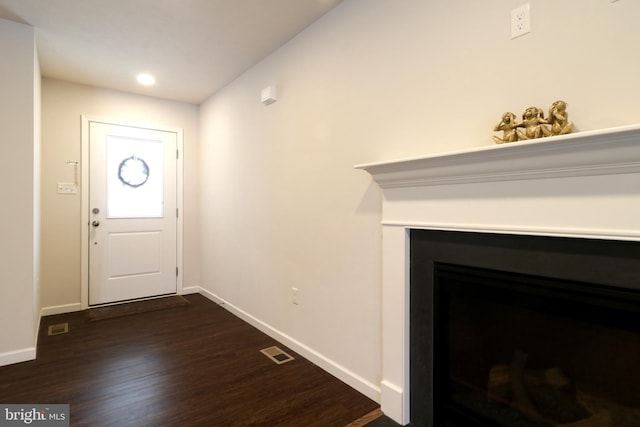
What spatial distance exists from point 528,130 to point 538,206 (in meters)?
0.29

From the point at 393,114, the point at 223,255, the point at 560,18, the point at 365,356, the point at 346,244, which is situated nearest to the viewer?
the point at 560,18

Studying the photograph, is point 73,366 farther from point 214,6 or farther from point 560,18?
point 560,18

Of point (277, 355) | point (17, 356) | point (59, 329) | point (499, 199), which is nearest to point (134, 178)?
point (59, 329)

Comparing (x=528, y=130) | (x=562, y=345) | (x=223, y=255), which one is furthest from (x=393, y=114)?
(x=223, y=255)

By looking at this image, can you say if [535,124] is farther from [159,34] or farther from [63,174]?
[63,174]

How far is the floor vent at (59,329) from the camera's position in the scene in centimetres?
302

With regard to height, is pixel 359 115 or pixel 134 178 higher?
pixel 359 115

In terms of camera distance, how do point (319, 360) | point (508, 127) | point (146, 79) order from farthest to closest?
point (146, 79) → point (319, 360) → point (508, 127)

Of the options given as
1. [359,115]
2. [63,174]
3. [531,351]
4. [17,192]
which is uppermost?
[359,115]

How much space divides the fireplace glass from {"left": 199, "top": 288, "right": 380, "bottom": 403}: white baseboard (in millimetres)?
472

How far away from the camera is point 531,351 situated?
1.37m

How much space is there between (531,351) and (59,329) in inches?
147

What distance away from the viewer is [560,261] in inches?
47.2

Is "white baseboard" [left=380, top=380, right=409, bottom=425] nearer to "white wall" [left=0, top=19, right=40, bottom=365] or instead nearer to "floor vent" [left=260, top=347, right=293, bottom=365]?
"floor vent" [left=260, top=347, right=293, bottom=365]
